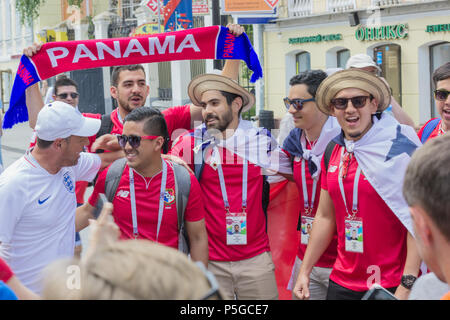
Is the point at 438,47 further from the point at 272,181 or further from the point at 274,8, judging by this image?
the point at 272,181

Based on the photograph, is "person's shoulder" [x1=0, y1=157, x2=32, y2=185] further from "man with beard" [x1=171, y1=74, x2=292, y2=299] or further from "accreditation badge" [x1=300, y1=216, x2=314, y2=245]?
"accreditation badge" [x1=300, y1=216, x2=314, y2=245]

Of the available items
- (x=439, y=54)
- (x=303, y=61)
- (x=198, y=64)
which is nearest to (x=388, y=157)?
(x=439, y=54)

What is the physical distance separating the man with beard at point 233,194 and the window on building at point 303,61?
649 inches

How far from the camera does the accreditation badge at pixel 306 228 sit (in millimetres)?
4684

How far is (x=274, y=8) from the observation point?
824 inches

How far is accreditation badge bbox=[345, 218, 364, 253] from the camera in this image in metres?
3.96

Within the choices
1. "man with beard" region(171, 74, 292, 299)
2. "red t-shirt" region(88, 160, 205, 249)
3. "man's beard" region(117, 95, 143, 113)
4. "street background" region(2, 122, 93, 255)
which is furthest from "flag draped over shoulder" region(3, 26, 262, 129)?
"street background" region(2, 122, 93, 255)

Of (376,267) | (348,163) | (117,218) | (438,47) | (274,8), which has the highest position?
(274,8)

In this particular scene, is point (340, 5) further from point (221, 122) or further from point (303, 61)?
point (221, 122)

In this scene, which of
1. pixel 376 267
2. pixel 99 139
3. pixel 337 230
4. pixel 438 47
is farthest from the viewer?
pixel 438 47

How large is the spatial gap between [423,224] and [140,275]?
854 mm

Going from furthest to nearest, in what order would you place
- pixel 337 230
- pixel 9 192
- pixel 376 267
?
1. pixel 337 230
2. pixel 376 267
3. pixel 9 192
